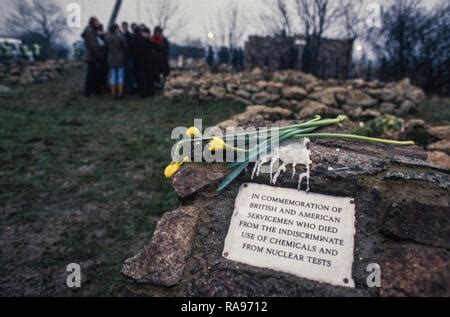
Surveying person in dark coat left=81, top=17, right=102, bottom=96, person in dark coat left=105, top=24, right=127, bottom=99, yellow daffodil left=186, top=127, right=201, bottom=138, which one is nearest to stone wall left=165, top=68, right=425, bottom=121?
person in dark coat left=105, top=24, right=127, bottom=99

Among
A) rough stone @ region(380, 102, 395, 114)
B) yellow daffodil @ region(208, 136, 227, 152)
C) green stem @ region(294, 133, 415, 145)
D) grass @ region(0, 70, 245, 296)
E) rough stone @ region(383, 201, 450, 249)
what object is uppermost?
green stem @ region(294, 133, 415, 145)

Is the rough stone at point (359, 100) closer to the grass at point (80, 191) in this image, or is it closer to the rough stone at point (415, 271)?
the grass at point (80, 191)

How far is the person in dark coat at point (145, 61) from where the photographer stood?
8438mm

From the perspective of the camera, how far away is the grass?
97.8 inches

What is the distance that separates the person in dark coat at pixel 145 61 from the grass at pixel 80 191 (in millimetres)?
1622

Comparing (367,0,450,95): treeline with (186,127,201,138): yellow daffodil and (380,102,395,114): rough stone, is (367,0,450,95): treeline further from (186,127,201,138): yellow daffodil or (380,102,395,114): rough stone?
(186,127,201,138): yellow daffodil

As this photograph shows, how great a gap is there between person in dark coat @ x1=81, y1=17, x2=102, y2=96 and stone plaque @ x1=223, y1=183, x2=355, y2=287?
8.03m

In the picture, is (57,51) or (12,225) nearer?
(12,225)

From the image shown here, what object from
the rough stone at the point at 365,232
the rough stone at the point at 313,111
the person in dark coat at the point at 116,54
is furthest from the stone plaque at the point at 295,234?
the person in dark coat at the point at 116,54

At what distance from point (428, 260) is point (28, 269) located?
2.55m

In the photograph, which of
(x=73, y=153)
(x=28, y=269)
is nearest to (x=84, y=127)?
(x=73, y=153)

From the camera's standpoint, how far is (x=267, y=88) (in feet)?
25.7

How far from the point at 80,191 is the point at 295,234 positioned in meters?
2.84
